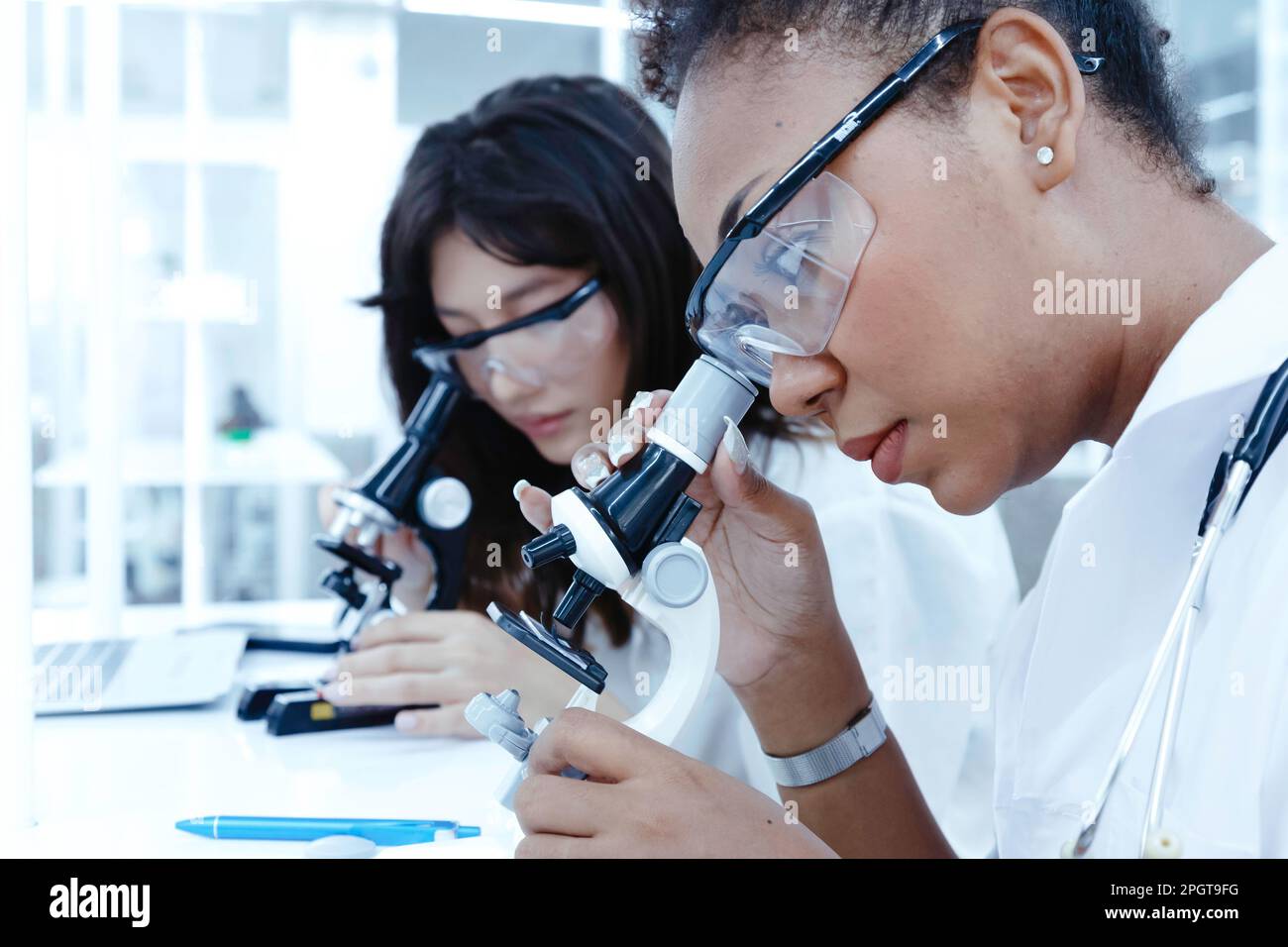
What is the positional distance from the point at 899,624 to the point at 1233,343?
0.69m

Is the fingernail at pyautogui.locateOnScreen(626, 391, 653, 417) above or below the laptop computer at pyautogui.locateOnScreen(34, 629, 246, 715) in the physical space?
above

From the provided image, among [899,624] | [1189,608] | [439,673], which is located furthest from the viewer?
[899,624]

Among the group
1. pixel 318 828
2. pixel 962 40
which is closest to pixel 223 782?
pixel 318 828

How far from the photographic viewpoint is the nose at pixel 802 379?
89cm

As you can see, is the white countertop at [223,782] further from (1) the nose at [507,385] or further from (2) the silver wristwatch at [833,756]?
(1) the nose at [507,385]

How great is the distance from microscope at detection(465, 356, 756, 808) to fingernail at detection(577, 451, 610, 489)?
4 centimetres

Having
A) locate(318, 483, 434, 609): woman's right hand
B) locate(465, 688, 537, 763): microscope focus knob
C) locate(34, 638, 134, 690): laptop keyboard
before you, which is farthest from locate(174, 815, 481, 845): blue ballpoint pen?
locate(318, 483, 434, 609): woman's right hand

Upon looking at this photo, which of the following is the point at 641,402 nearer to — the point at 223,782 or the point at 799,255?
the point at 799,255

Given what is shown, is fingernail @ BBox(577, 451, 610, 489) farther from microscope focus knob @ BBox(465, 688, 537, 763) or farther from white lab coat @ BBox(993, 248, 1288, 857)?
white lab coat @ BBox(993, 248, 1288, 857)

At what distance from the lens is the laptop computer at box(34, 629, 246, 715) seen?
4.42 feet

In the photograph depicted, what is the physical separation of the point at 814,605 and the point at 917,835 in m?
0.25

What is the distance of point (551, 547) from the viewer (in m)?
0.80
